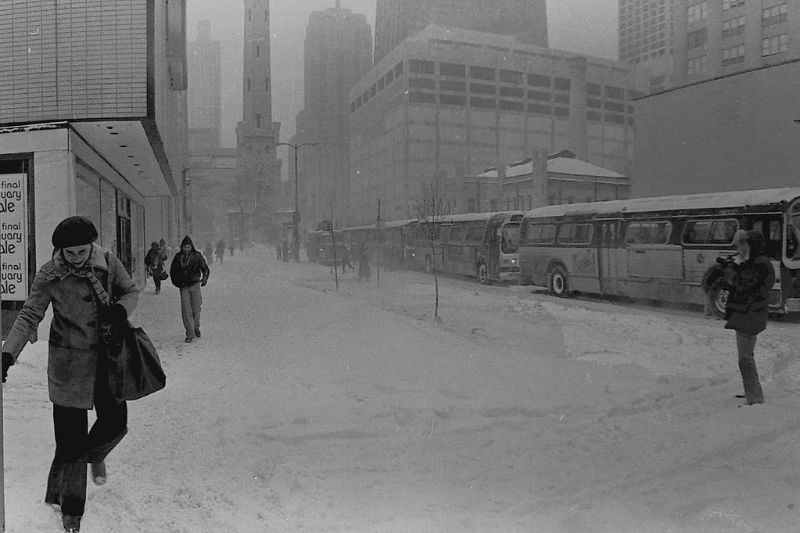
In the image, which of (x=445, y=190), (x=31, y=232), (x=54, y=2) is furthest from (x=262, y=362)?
(x=445, y=190)

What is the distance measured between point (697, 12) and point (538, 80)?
342cm

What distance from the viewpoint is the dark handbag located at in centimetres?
285

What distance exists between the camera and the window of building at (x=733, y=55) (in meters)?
12.6

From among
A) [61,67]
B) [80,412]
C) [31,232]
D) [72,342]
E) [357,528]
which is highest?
[61,67]

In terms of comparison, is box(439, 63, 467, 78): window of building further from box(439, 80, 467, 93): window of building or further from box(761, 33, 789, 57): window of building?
box(761, 33, 789, 57): window of building

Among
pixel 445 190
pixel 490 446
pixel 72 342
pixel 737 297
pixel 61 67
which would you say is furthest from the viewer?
pixel 445 190

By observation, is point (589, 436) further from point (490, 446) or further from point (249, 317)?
point (249, 317)

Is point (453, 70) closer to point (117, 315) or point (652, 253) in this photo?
point (652, 253)

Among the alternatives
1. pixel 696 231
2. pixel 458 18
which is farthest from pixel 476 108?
pixel 696 231

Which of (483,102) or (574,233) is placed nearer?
(574,233)

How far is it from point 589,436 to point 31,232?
627cm

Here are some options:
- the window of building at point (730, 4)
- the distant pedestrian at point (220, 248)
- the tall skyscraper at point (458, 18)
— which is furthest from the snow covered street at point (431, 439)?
the distant pedestrian at point (220, 248)

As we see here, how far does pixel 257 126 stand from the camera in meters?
10.1

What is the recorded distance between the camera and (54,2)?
5867 mm
